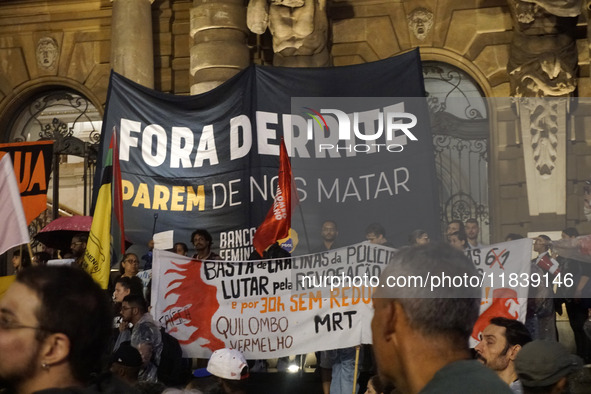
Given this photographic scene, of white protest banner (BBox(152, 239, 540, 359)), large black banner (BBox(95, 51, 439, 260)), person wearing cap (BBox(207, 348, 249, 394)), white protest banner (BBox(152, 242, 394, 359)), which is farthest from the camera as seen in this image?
large black banner (BBox(95, 51, 439, 260))

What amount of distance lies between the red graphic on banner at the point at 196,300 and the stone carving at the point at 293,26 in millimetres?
5047

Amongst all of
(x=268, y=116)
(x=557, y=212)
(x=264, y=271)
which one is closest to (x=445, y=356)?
(x=264, y=271)

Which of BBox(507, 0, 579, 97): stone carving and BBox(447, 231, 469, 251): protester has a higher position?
BBox(507, 0, 579, 97): stone carving

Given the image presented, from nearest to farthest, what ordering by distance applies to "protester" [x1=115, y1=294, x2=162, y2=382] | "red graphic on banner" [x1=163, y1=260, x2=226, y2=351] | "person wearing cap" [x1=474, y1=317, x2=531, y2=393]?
"person wearing cap" [x1=474, y1=317, x2=531, y2=393] < "protester" [x1=115, y1=294, x2=162, y2=382] < "red graphic on banner" [x1=163, y1=260, x2=226, y2=351]

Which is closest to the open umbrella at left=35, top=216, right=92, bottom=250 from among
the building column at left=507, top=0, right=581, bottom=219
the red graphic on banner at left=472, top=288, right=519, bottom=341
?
the red graphic on banner at left=472, top=288, right=519, bottom=341

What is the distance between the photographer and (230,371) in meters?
7.80

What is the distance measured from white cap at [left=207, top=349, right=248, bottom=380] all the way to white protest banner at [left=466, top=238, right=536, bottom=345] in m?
2.45

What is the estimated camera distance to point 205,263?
34.4 ft

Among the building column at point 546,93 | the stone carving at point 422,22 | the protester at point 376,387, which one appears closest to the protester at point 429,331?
the protester at point 376,387

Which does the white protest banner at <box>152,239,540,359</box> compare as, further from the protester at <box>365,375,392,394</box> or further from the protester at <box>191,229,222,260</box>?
the protester at <box>365,375,392,394</box>

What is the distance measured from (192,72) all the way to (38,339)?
40.5ft

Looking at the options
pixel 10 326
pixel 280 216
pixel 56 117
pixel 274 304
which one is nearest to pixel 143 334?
pixel 274 304

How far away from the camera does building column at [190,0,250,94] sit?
1518 cm

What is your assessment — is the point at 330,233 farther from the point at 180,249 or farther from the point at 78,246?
the point at 78,246
